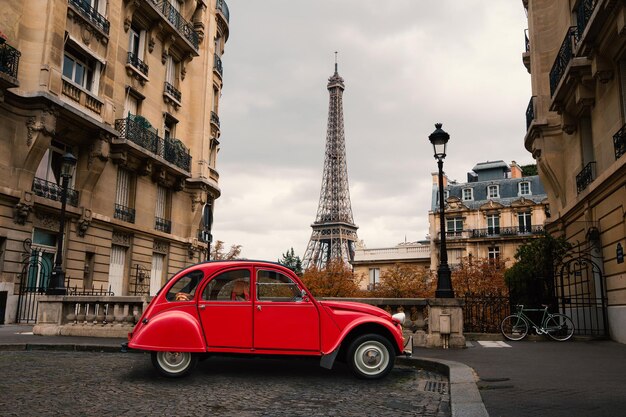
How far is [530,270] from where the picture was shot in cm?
1644

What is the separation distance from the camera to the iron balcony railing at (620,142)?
1268 centimetres

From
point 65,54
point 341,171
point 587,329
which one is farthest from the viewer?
point 341,171

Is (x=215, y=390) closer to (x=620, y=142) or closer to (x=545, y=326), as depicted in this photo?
(x=545, y=326)

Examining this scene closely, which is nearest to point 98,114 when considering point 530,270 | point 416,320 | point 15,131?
point 15,131

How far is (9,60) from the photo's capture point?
16781mm

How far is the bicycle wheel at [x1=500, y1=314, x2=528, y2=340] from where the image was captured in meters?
14.2

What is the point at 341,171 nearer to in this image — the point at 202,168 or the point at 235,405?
the point at 202,168

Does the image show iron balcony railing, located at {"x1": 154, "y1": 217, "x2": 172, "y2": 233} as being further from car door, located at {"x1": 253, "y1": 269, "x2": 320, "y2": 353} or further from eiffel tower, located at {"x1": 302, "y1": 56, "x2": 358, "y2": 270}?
eiffel tower, located at {"x1": 302, "y1": 56, "x2": 358, "y2": 270}

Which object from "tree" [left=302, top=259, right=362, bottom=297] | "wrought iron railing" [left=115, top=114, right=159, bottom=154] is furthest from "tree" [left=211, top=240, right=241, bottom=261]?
"wrought iron railing" [left=115, top=114, right=159, bottom=154]

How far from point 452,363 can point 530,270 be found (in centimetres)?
938

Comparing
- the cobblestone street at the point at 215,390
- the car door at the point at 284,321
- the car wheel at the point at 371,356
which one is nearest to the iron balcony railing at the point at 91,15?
the cobblestone street at the point at 215,390

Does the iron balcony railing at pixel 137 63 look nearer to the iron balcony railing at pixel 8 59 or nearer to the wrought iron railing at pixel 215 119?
the iron balcony railing at pixel 8 59

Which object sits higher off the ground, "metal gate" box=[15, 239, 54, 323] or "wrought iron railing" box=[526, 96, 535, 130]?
"wrought iron railing" box=[526, 96, 535, 130]

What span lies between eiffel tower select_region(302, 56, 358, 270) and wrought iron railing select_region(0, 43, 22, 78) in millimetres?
73825
